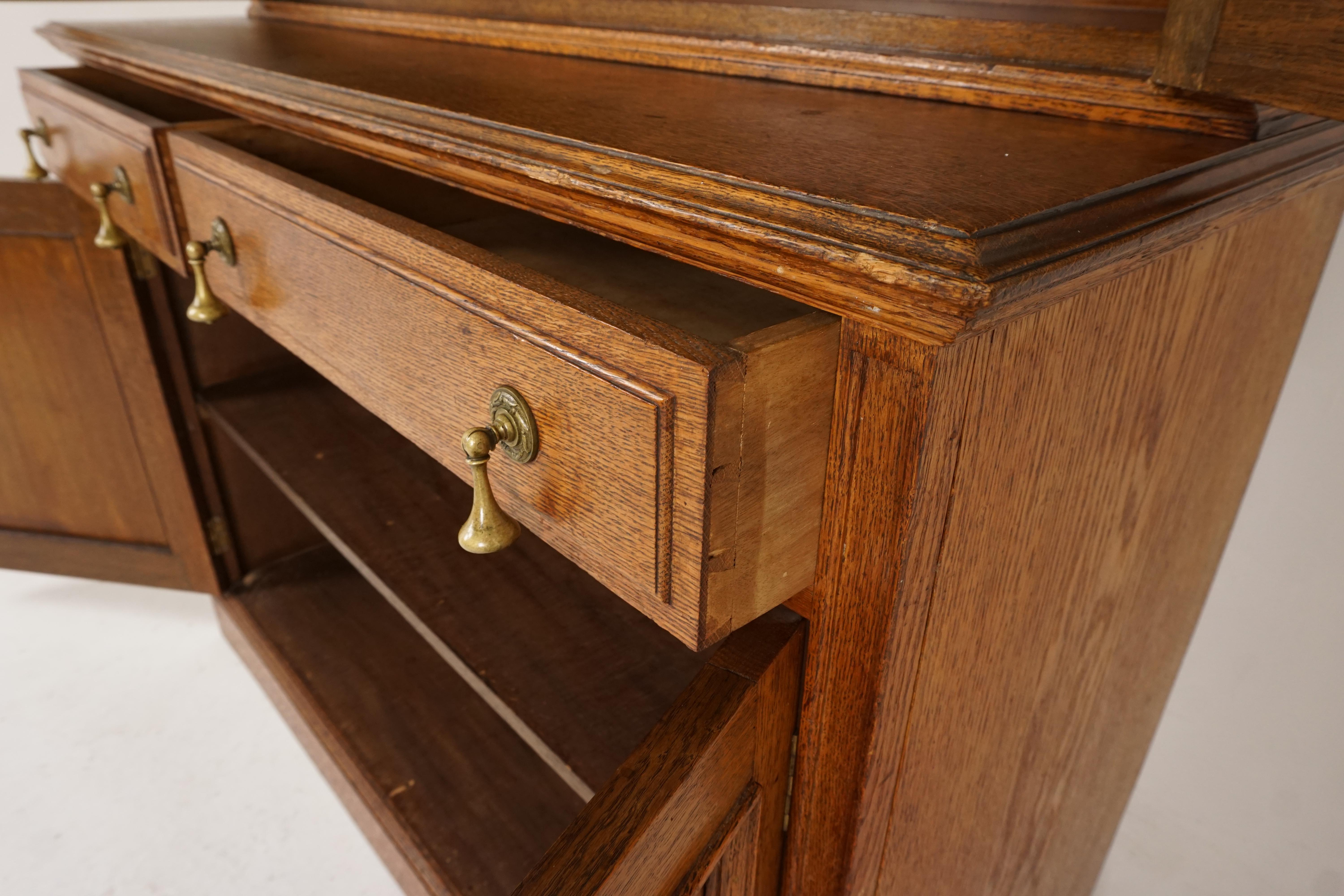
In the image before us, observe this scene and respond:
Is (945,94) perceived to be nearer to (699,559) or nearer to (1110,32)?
(1110,32)

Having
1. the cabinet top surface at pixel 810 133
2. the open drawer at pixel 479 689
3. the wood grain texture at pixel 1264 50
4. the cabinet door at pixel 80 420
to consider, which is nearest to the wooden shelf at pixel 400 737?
the open drawer at pixel 479 689

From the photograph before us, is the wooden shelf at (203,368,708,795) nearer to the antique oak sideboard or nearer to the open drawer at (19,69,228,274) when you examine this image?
the antique oak sideboard

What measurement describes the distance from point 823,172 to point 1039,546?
0.21 m

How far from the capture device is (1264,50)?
1.24ft

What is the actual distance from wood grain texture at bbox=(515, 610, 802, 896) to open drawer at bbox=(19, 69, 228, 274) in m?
0.57

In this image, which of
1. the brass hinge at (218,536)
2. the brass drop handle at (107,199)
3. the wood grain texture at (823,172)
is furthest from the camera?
the brass hinge at (218,536)

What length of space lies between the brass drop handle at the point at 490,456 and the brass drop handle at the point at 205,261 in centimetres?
33

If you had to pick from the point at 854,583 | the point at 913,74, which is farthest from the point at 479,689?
the point at 913,74

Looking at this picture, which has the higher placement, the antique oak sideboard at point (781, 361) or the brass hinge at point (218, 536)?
the antique oak sideboard at point (781, 361)

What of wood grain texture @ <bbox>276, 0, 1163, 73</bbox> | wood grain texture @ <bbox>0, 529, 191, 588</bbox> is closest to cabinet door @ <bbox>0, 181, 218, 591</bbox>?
wood grain texture @ <bbox>0, 529, 191, 588</bbox>

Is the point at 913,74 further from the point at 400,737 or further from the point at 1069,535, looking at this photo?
the point at 400,737

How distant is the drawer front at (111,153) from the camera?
0.70m

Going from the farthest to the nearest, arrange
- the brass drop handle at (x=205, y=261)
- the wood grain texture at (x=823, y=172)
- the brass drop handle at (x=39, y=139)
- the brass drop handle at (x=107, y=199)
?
the brass drop handle at (x=39, y=139) < the brass drop handle at (x=107, y=199) < the brass drop handle at (x=205, y=261) < the wood grain texture at (x=823, y=172)

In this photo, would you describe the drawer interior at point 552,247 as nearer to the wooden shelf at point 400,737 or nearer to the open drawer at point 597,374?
the open drawer at point 597,374
